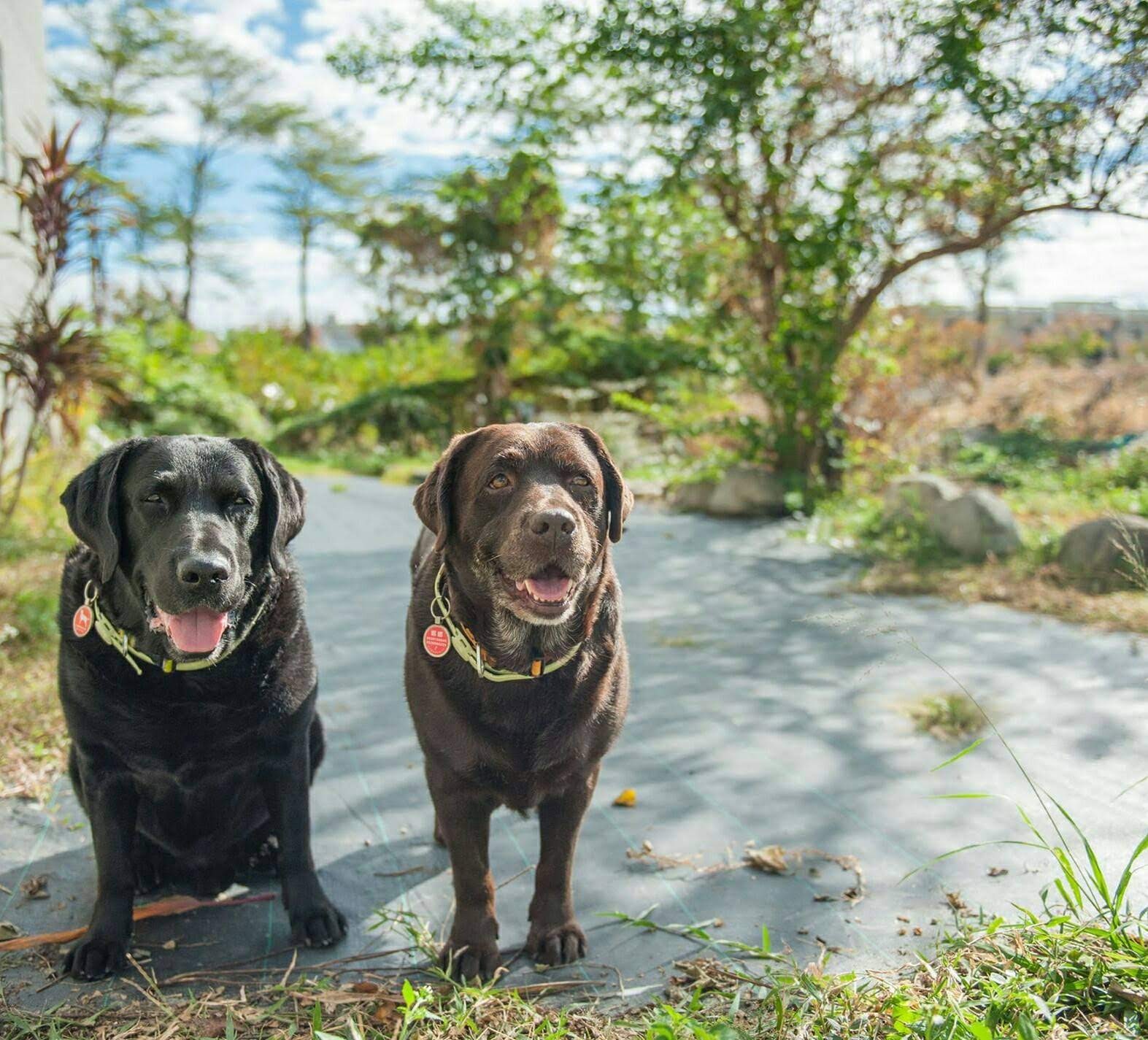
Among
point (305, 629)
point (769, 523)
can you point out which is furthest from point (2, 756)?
point (769, 523)

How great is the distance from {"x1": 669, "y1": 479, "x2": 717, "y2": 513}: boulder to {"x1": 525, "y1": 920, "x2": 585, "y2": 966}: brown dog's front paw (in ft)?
25.1

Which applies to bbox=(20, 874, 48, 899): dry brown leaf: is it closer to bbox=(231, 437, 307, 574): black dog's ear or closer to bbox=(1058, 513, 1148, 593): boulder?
bbox=(231, 437, 307, 574): black dog's ear

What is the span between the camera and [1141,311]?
67.8ft

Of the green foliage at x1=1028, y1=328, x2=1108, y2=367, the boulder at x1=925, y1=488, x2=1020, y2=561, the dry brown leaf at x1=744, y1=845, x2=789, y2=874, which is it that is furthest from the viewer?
the green foliage at x1=1028, y1=328, x2=1108, y2=367

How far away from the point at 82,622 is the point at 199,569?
51 cm

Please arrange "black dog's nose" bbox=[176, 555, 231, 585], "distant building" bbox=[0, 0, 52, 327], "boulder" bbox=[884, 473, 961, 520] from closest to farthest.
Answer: "black dog's nose" bbox=[176, 555, 231, 585] → "boulder" bbox=[884, 473, 961, 520] → "distant building" bbox=[0, 0, 52, 327]

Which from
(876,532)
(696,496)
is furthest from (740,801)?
(696,496)

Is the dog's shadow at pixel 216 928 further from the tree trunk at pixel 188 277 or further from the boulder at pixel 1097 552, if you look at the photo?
the tree trunk at pixel 188 277

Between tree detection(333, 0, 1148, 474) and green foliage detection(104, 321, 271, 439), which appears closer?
tree detection(333, 0, 1148, 474)

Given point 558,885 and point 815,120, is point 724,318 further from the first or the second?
point 558,885

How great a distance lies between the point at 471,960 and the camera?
2.43 m

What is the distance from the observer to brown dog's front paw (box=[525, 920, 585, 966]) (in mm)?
2510

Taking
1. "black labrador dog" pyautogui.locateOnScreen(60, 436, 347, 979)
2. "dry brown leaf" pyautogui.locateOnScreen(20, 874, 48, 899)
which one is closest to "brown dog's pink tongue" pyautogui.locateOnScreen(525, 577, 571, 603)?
"black labrador dog" pyautogui.locateOnScreen(60, 436, 347, 979)

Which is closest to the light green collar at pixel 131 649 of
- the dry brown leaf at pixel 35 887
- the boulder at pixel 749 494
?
the dry brown leaf at pixel 35 887
